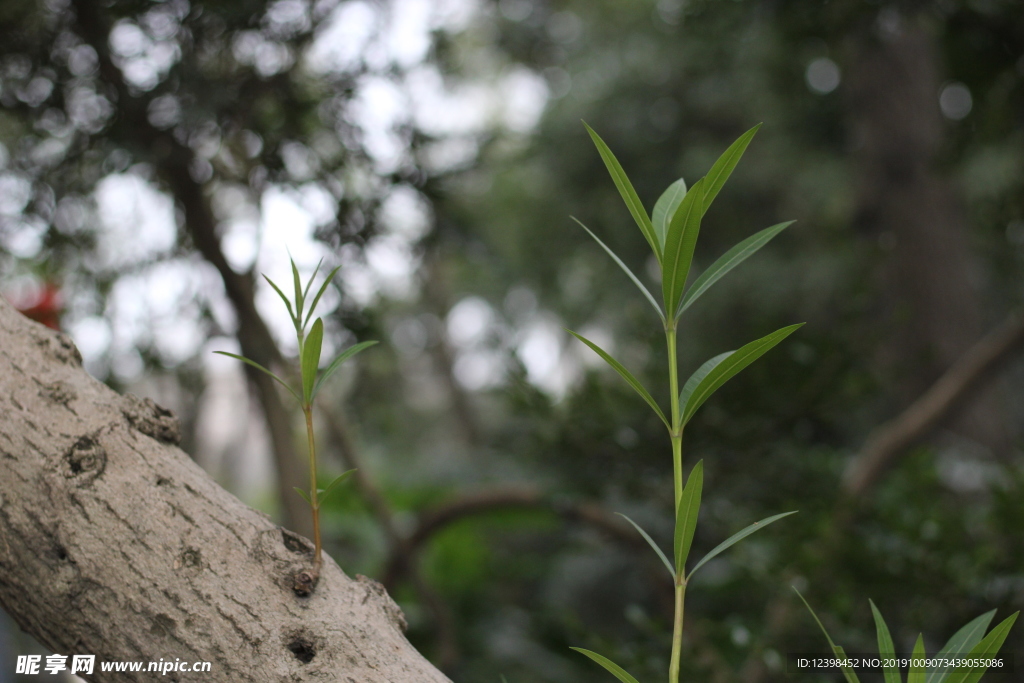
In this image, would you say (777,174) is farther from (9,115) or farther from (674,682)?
(674,682)

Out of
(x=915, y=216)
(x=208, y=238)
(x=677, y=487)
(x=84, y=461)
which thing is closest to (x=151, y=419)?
(x=84, y=461)

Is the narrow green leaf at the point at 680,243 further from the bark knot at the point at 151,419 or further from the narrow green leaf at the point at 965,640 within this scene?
the bark knot at the point at 151,419

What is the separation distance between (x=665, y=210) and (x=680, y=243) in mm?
90

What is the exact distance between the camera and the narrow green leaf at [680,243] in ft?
1.84

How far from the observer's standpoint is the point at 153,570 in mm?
639

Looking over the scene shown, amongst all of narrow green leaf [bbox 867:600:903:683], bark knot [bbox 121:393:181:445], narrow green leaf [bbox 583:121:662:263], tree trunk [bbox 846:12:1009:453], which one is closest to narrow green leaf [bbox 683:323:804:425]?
narrow green leaf [bbox 583:121:662:263]

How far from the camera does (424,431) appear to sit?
8469mm

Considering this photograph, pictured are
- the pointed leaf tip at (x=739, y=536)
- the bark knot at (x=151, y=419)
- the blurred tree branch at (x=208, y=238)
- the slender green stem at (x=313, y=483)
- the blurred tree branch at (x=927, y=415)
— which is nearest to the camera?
the pointed leaf tip at (x=739, y=536)

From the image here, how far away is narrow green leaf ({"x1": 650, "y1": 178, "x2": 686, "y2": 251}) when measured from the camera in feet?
2.07

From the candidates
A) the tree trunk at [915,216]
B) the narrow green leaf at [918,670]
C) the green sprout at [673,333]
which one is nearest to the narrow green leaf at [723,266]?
the green sprout at [673,333]

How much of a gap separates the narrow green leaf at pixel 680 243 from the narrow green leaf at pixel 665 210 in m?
0.05

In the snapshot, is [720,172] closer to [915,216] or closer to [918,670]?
[918,670]

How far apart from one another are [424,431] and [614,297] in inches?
137

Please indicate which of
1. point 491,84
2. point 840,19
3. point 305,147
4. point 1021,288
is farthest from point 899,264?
point 491,84
